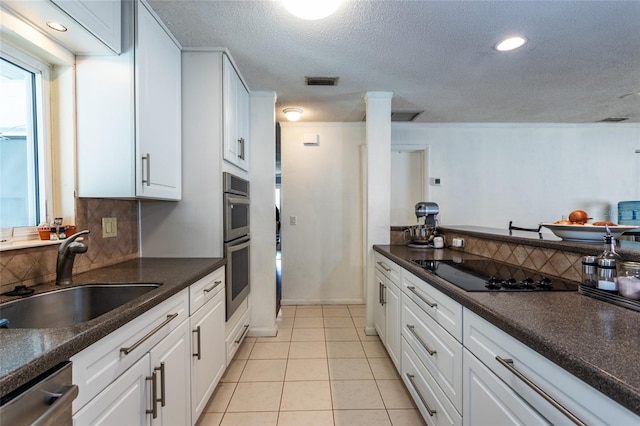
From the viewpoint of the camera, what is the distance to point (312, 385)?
76.7 inches

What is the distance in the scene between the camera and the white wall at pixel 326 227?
3.62 metres

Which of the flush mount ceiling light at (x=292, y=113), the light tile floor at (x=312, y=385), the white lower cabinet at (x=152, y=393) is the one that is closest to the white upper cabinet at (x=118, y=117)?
the white lower cabinet at (x=152, y=393)

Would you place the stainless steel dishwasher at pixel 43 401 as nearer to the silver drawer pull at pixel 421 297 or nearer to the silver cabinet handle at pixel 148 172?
the silver cabinet handle at pixel 148 172

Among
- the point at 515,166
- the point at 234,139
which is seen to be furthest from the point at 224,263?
the point at 515,166

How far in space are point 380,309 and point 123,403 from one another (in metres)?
1.98

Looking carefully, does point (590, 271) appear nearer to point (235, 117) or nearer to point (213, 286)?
point (213, 286)

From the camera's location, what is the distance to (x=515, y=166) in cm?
383

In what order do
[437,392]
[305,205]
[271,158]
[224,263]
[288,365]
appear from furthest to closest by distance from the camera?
1. [305,205]
2. [271,158]
3. [288,365]
4. [224,263]
5. [437,392]

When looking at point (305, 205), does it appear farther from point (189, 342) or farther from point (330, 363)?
point (189, 342)

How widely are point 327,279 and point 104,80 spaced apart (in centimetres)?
293

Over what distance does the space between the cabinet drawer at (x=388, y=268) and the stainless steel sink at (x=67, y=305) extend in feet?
4.86

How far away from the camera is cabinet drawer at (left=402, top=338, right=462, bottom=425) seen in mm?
1251

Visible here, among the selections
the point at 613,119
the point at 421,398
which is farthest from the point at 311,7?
the point at 613,119

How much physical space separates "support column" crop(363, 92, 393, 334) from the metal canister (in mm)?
1703
